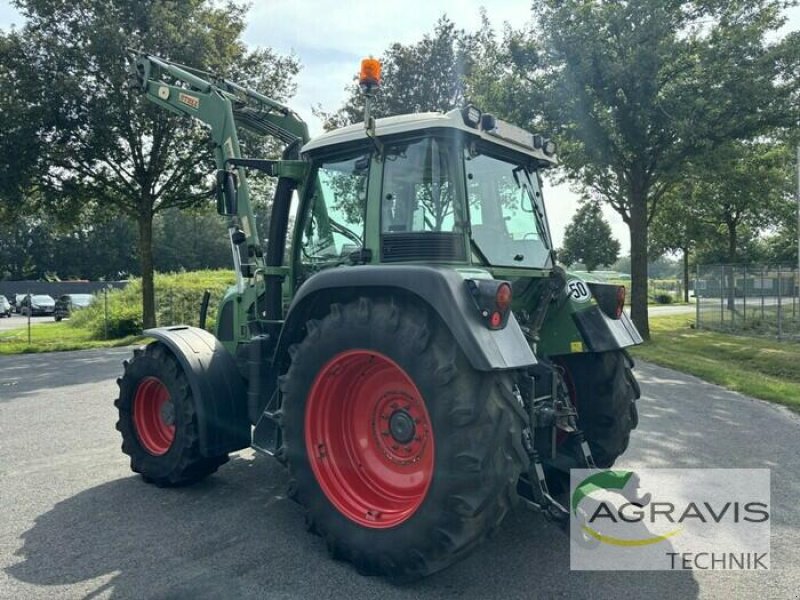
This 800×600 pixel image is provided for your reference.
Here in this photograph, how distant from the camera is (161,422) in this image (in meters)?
5.27

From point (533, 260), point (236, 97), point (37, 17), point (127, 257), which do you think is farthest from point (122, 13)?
point (127, 257)

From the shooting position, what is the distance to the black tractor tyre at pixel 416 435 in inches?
121

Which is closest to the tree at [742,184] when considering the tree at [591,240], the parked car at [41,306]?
the tree at [591,240]

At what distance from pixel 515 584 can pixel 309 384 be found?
5.33ft

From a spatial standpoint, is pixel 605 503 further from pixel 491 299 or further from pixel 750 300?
pixel 750 300

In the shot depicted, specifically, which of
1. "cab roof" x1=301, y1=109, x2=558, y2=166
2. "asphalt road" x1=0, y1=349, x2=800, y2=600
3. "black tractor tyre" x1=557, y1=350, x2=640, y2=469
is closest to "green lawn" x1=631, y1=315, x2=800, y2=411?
"asphalt road" x1=0, y1=349, x2=800, y2=600

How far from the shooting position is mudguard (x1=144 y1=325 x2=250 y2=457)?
4.58m

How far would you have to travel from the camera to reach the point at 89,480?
16.9 ft

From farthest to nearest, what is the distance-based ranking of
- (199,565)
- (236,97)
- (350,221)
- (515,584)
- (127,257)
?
1. (127,257)
2. (236,97)
3. (350,221)
4. (199,565)
5. (515,584)

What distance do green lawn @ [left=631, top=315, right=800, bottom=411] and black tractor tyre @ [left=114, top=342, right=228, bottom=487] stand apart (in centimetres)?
759

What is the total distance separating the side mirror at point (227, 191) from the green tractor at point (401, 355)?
0.8 inches

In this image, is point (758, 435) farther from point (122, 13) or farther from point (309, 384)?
point (122, 13)

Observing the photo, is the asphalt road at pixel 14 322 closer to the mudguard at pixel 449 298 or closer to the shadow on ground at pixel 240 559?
the shadow on ground at pixel 240 559

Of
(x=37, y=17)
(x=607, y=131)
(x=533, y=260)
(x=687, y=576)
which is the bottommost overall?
(x=687, y=576)
